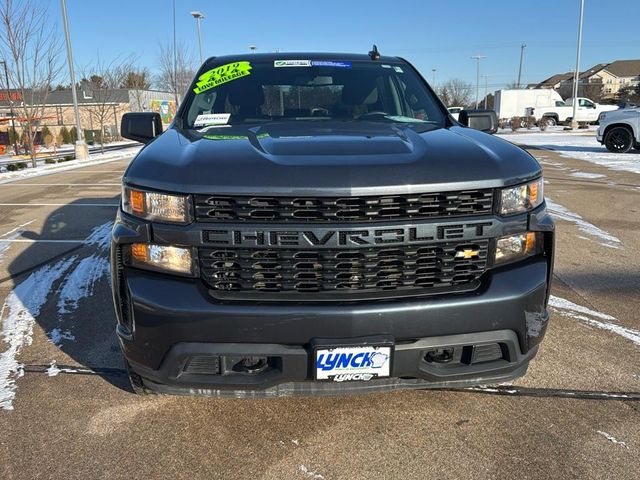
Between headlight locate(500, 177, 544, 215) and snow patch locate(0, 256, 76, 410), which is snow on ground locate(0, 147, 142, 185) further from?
headlight locate(500, 177, 544, 215)

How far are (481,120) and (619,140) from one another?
1542cm

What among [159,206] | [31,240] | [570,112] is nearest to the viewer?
[159,206]

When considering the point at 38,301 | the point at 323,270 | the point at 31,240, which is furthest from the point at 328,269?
the point at 31,240

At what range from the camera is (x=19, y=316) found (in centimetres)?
394

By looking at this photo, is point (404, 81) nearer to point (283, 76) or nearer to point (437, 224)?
point (283, 76)

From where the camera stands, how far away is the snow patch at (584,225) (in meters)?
6.04

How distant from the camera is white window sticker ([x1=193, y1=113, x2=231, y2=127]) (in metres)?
3.17

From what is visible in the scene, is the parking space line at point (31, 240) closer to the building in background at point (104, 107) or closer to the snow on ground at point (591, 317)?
the snow on ground at point (591, 317)

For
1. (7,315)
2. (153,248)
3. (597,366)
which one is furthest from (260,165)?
(7,315)

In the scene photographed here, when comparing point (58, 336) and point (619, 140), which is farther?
point (619, 140)

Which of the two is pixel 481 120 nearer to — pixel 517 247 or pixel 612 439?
pixel 517 247

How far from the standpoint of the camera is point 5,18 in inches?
616

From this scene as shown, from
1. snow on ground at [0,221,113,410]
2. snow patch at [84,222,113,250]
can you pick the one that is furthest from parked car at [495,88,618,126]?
snow on ground at [0,221,113,410]

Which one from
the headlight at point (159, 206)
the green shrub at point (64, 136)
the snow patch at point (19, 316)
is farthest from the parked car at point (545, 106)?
the headlight at point (159, 206)
